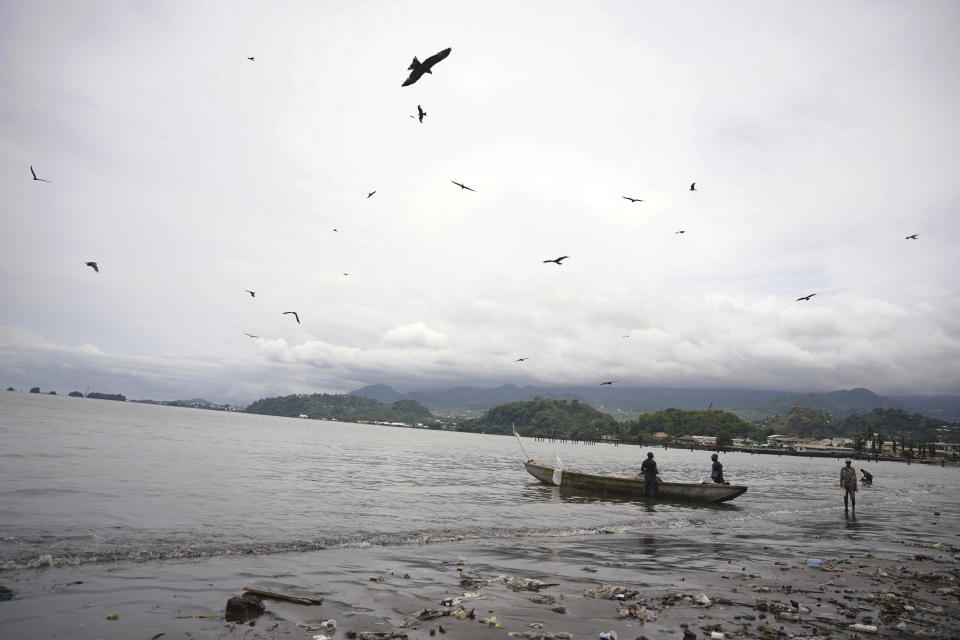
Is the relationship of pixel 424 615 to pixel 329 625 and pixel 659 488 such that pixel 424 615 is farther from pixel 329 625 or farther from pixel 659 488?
pixel 659 488

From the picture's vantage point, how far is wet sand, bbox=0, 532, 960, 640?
7.64 metres

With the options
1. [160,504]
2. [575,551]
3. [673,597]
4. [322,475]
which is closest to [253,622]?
[673,597]

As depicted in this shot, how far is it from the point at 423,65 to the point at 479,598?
918cm

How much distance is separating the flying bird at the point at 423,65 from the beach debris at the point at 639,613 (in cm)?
911

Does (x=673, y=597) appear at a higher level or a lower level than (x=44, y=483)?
higher

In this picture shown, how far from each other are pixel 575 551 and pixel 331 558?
6.59 m

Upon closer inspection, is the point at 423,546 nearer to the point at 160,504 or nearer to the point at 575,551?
the point at 575,551

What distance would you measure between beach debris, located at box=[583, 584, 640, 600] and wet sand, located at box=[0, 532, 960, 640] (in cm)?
7

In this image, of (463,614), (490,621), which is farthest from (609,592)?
(463,614)

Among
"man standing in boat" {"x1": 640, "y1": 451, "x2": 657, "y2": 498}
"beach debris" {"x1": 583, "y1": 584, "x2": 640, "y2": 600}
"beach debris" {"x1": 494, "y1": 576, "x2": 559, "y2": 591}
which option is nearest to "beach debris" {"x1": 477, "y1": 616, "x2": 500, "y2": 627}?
"beach debris" {"x1": 494, "y1": 576, "x2": 559, "y2": 591}

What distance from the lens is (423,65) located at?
824cm

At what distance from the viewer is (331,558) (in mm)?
12906

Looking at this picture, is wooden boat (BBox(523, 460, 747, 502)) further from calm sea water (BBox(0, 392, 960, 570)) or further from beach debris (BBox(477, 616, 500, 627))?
beach debris (BBox(477, 616, 500, 627))

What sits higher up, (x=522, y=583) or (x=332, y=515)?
(x=522, y=583)
